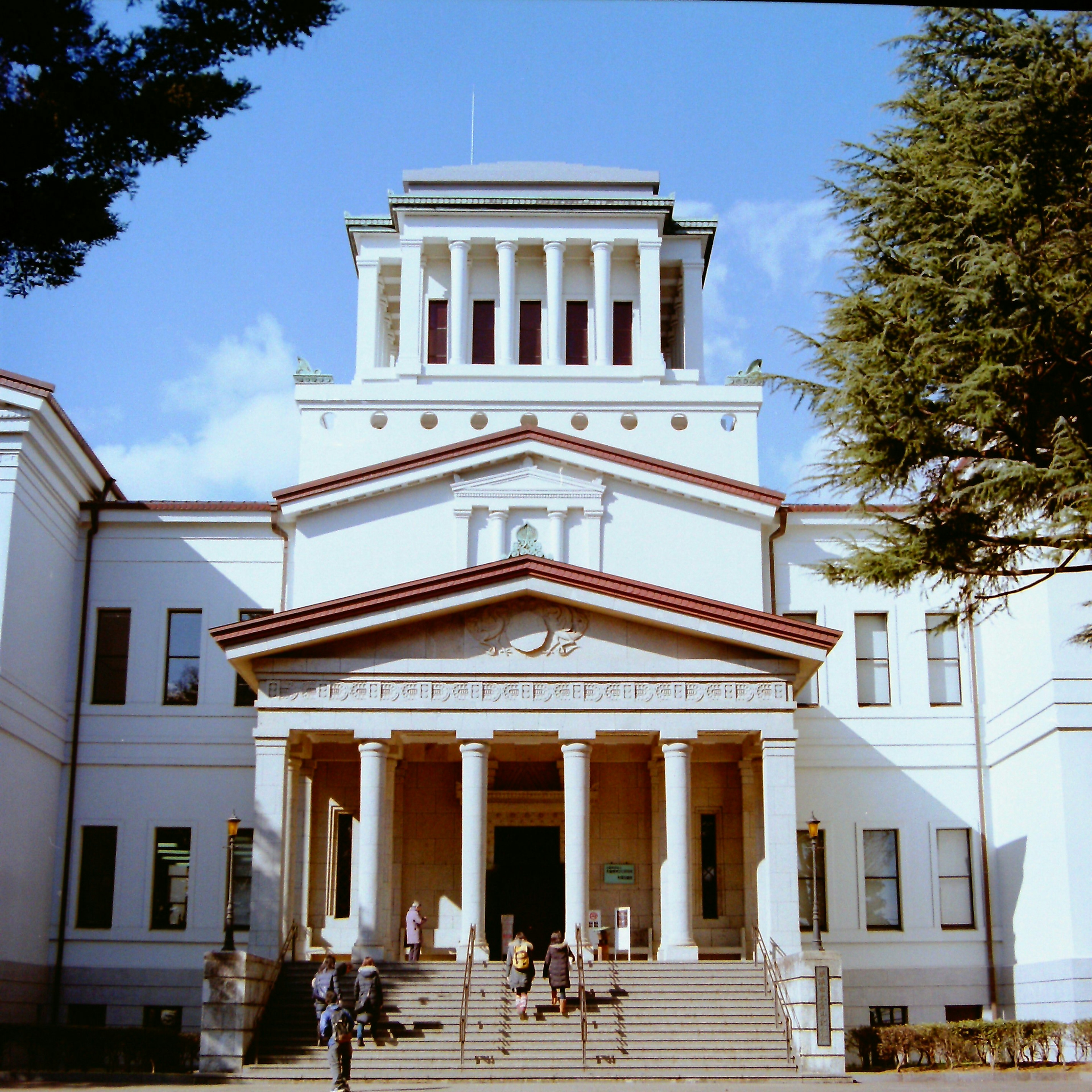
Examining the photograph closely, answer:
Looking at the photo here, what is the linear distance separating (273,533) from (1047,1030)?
2055cm

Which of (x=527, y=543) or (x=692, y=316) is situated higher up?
(x=692, y=316)

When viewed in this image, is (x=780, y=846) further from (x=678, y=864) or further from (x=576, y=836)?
(x=576, y=836)

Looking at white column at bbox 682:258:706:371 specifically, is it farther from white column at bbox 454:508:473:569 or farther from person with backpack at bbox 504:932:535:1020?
person with backpack at bbox 504:932:535:1020

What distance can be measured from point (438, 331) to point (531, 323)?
9.09 feet

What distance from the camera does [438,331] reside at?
140ft

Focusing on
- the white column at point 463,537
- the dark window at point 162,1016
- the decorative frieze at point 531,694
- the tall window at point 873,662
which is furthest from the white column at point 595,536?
the dark window at point 162,1016

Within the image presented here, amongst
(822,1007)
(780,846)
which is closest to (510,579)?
(780,846)

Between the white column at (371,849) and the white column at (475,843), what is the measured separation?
5.17 feet

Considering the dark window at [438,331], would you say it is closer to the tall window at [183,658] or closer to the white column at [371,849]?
the tall window at [183,658]

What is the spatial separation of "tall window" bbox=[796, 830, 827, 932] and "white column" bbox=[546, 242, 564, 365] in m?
14.9

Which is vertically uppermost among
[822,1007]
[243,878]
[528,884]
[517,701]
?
[517,701]

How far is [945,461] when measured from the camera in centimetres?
1920

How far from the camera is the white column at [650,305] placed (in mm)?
40719

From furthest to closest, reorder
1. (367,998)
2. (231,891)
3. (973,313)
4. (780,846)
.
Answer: (780,846)
(231,891)
(367,998)
(973,313)
